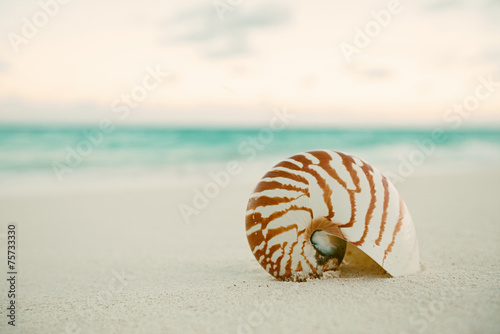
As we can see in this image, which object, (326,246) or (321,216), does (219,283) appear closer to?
(326,246)

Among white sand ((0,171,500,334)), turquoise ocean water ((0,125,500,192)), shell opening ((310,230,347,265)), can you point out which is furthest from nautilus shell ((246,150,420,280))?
turquoise ocean water ((0,125,500,192))

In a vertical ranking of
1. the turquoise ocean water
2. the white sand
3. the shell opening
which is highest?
the shell opening

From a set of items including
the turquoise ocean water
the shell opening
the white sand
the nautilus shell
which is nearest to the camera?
the white sand

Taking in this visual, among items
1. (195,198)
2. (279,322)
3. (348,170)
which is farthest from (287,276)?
(195,198)

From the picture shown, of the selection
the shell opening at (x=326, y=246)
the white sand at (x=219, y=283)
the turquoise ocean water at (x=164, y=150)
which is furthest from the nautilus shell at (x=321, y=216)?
the turquoise ocean water at (x=164, y=150)

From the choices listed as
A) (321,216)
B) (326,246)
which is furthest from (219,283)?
(321,216)

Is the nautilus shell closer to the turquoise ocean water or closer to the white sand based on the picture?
the white sand

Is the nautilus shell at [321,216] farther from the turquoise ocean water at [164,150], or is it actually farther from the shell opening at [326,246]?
the turquoise ocean water at [164,150]
